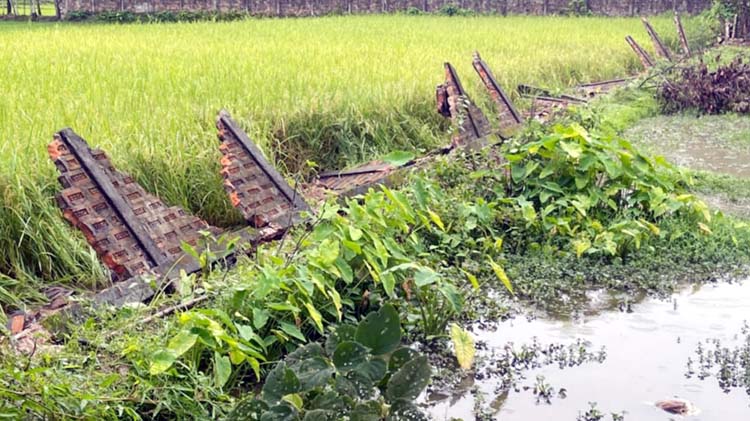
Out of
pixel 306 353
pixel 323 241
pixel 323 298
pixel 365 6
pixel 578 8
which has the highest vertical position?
pixel 365 6

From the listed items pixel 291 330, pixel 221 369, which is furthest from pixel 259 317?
pixel 221 369

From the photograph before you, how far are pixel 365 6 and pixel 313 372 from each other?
1953 cm

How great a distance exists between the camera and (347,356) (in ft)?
7.86

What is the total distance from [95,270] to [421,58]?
17.6ft

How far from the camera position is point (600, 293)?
3.90m

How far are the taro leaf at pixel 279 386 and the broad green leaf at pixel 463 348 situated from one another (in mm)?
790

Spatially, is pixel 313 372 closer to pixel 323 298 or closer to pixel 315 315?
pixel 315 315

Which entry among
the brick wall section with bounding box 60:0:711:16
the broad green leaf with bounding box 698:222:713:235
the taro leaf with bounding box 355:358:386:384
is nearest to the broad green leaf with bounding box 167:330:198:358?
the taro leaf with bounding box 355:358:386:384

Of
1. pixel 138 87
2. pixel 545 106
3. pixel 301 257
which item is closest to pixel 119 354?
pixel 301 257

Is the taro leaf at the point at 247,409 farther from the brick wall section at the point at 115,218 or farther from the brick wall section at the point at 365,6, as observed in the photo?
the brick wall section at the point at 365,6

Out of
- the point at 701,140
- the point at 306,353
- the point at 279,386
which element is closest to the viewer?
the point at 279,386

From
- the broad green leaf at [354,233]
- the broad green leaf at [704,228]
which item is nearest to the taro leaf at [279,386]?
the broad green leaf at [354,233]

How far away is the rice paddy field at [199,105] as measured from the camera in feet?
12.0

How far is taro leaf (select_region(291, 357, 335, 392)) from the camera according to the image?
7.64 ft
